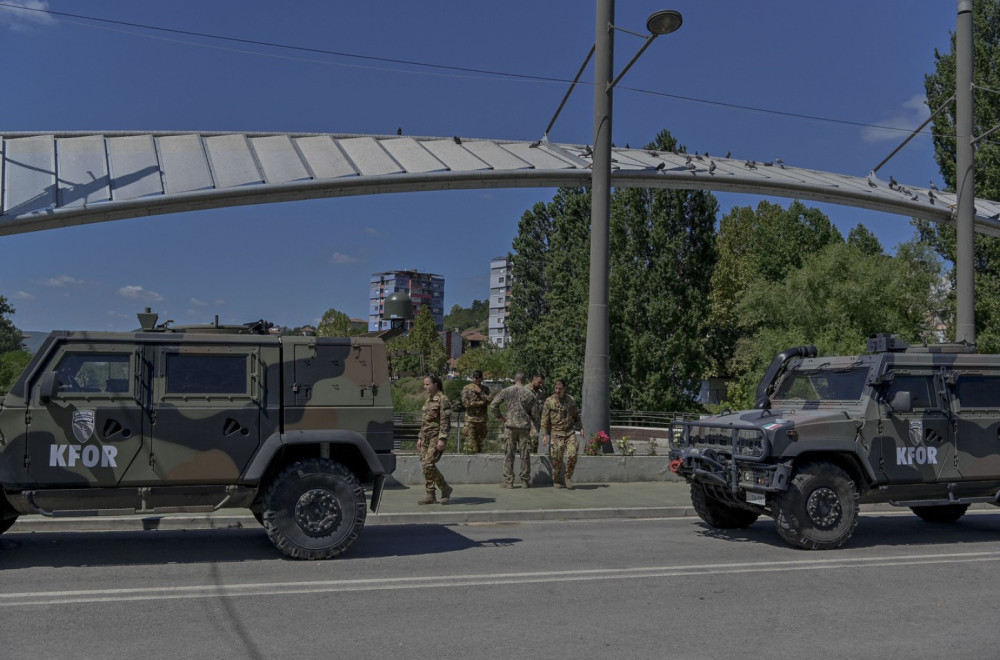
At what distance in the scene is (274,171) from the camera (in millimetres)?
17250

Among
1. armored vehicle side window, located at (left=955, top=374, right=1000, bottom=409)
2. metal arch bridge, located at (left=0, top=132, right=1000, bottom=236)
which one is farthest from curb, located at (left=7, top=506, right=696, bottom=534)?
metal arch bridge, located at (left=0, top=132, right=1000, bottom=236)

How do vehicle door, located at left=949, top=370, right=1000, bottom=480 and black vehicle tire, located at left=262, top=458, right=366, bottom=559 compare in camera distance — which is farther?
vehicle door, located at left=949, top=370, right=1000, bottom=480

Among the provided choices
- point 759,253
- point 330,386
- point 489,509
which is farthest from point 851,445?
point 759,253

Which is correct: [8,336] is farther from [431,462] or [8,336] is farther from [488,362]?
[431,462]

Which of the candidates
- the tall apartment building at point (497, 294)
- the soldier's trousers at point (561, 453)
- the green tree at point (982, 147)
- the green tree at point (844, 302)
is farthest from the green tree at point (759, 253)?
the tall apartment building at point (497, 294)

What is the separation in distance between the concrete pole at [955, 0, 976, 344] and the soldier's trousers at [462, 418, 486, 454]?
370 inches

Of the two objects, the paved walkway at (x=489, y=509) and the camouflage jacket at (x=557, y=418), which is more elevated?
the camouflage jacket at (x=557, y=418)

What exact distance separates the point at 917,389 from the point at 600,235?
629 centimetres

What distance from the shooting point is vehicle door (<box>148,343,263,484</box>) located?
751cm

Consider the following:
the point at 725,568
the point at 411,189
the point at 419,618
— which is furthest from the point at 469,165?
the point at 419,618

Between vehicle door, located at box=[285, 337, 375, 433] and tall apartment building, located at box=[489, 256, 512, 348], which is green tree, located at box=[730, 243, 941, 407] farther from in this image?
tall apartment building, located at box=[489, 256, 512, 348]

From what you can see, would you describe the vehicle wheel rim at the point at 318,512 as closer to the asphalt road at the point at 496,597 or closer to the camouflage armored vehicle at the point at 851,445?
the asphalt road at the point at 496,597

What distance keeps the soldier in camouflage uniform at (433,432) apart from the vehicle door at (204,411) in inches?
139

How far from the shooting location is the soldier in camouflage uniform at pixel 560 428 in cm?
1301
